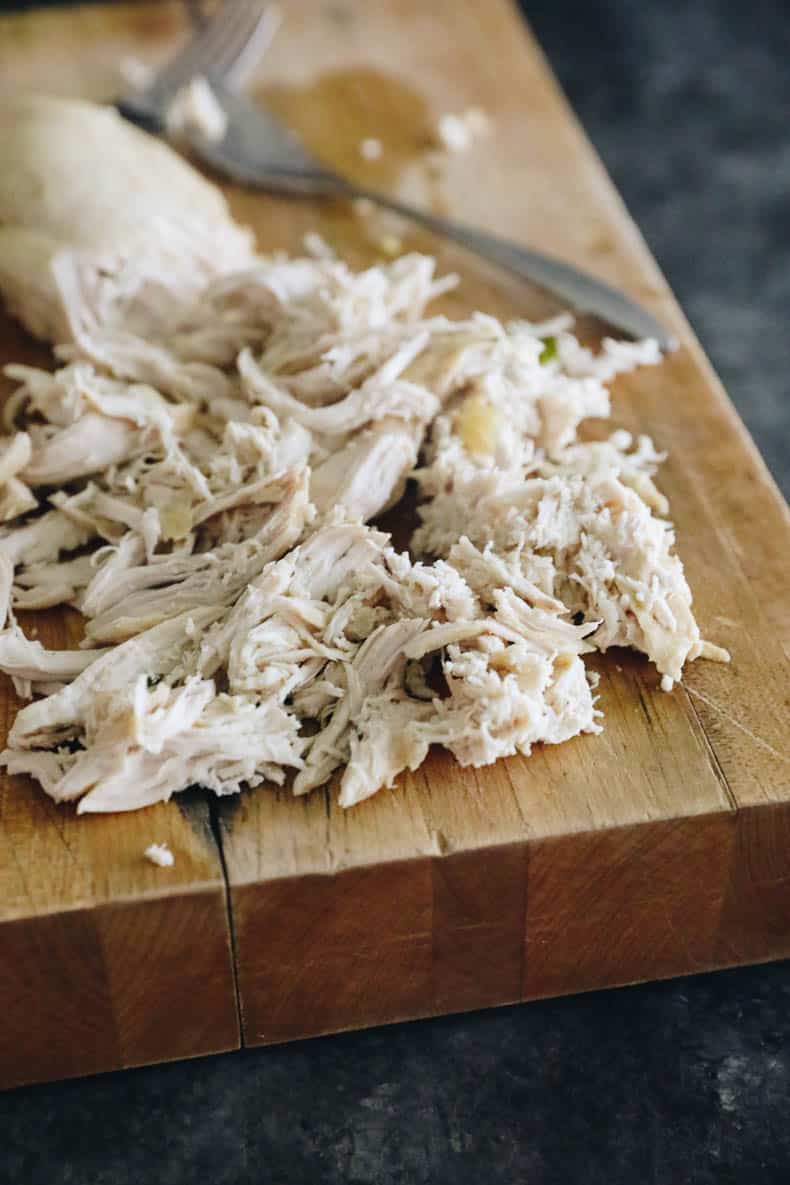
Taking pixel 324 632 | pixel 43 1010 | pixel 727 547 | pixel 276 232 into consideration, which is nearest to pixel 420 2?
pixel 276 232

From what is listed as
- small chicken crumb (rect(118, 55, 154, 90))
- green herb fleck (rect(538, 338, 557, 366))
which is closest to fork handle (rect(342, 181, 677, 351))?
green herb fleck (rect(538, 338, 557, 366))

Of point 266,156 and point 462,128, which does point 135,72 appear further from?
point 462,128

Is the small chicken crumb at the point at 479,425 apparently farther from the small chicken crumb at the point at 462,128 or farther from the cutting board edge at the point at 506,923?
the small chicken crumb at the point at 462,128

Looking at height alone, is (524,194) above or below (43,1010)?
above

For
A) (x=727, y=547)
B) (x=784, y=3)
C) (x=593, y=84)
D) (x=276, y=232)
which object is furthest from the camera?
(x=784, y=3)

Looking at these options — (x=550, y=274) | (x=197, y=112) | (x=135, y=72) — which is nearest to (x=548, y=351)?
(x=550, y=274)

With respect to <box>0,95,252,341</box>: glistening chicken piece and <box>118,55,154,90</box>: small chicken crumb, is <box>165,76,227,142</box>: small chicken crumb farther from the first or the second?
<box>0,95,252,341</box>: glistening chicken piece

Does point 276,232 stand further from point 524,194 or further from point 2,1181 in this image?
point 2,1181

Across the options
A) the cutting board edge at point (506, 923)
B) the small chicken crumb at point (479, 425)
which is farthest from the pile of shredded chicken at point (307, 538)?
the cutting board edge at point (506, 923)
